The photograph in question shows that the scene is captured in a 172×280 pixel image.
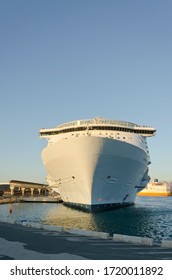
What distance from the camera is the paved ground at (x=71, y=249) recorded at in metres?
15.1

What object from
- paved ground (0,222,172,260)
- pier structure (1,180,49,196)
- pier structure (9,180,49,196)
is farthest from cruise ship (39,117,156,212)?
pier structure (1,180,49,196)

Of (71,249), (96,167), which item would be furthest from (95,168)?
(71,249)

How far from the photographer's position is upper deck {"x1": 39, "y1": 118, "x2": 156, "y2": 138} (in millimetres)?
58938

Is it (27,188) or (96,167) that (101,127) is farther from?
(27,188)

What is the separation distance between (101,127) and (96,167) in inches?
585

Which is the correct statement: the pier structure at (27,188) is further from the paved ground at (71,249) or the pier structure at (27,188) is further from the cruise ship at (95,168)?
the paved ground at (71,249)

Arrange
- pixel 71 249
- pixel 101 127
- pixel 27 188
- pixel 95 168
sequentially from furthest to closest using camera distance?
pixel 27 188 < pixel 101 127 < pixel 95 168 < pixel 71 249

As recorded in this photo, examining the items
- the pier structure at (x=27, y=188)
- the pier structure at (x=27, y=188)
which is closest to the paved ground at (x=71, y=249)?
the pier structure at (x=27, y=188)

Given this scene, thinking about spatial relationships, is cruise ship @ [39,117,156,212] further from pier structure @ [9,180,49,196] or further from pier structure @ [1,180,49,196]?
pier structure @ [1,180,49,196]

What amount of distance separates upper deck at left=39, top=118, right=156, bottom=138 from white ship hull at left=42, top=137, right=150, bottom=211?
7.86 meters

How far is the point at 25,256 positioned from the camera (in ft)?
49.5

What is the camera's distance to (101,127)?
5925cm

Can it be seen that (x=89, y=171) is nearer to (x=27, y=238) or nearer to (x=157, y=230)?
(x=157, y=230)

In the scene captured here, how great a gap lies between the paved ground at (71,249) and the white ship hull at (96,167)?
23.9 meters
